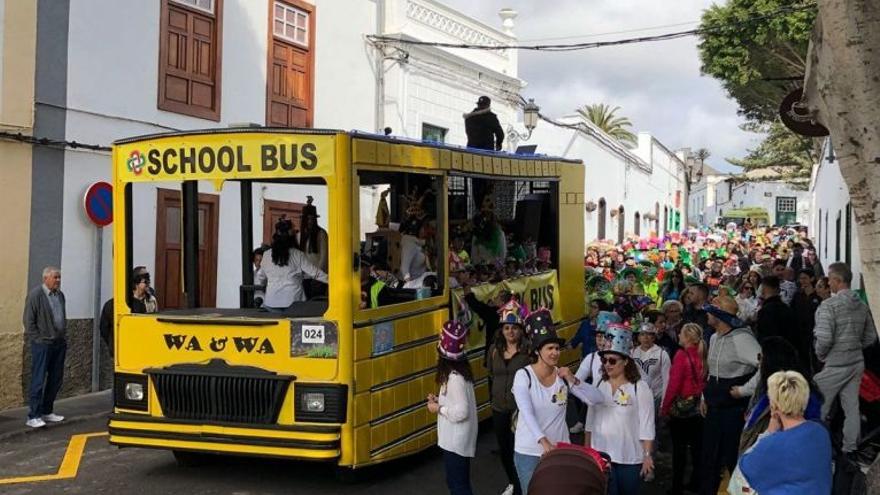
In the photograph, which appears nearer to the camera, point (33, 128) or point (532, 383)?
point (532, 383)

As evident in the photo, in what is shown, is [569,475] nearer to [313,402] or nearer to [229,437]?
[313,402]

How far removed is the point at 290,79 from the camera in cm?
1628

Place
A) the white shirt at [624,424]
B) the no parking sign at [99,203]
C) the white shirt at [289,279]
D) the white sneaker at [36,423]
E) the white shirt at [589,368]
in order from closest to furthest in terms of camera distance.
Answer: the white shirt at [624,424]
the white shirt at [589,368]
the white shirt at [289,279]
the white sneaker at [36,423]
the no parking sign at [99,203]

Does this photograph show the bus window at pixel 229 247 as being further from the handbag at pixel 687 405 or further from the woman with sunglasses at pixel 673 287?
the woman with sunglasses at pixel 673 287

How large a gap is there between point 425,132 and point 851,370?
12776 mm

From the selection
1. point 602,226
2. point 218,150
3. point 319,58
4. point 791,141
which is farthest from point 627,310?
point 791,141

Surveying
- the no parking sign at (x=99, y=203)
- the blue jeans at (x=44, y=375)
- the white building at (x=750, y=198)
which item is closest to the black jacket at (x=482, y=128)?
the no parking sign at (x=99, y=203)

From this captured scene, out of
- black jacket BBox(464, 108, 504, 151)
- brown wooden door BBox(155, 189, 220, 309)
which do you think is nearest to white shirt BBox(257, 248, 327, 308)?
black jacket BBox(464, 108, 504, 151)

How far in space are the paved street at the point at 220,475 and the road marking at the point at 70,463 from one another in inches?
2.9

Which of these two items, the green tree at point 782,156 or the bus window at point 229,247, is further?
the green tree at point 782,156

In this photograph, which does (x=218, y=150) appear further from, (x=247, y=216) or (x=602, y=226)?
(x=602, y=226)

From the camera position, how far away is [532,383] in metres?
5.67

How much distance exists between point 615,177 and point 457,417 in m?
27.4

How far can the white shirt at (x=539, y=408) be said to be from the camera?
5582mm
